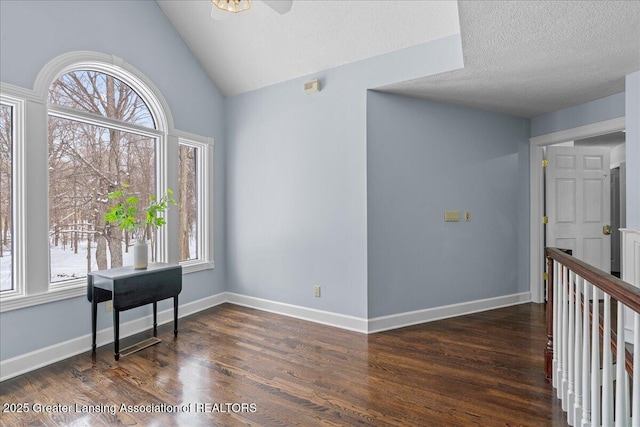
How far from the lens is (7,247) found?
8.90 ft

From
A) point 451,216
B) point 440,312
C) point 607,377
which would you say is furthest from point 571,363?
point 451,216

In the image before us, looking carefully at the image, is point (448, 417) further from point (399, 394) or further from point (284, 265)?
point (284, 265)

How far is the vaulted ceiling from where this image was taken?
2.29 m

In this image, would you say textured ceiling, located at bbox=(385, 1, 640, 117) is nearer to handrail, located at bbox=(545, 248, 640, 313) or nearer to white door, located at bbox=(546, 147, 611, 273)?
white door, located at bbox=(546, 147, 611, 273)

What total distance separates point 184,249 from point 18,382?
1.92m

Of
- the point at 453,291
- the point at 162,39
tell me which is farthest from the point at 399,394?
the point at 162,39

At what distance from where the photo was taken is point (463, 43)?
2635 mm

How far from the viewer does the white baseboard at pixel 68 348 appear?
2.62m

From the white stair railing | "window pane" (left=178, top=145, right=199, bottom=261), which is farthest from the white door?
"window pane" (left=178, top=145, right=199, bottom=261)

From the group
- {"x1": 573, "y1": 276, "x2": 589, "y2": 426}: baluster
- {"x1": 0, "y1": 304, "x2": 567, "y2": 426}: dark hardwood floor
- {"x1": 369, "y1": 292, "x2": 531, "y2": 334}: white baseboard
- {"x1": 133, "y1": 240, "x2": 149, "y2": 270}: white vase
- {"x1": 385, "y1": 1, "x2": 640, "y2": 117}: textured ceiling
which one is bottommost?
{"x1": 0, "y1": 304, "x2": 567, "y2": 426}: dark hardwood floor

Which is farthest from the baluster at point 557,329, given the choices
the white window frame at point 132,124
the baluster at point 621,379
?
Result: the white window frame at point 132,124

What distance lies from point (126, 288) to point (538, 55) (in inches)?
146

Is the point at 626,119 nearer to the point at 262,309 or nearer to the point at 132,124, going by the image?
the point at 262,309

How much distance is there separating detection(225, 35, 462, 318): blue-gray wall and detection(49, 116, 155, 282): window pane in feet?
3.90
